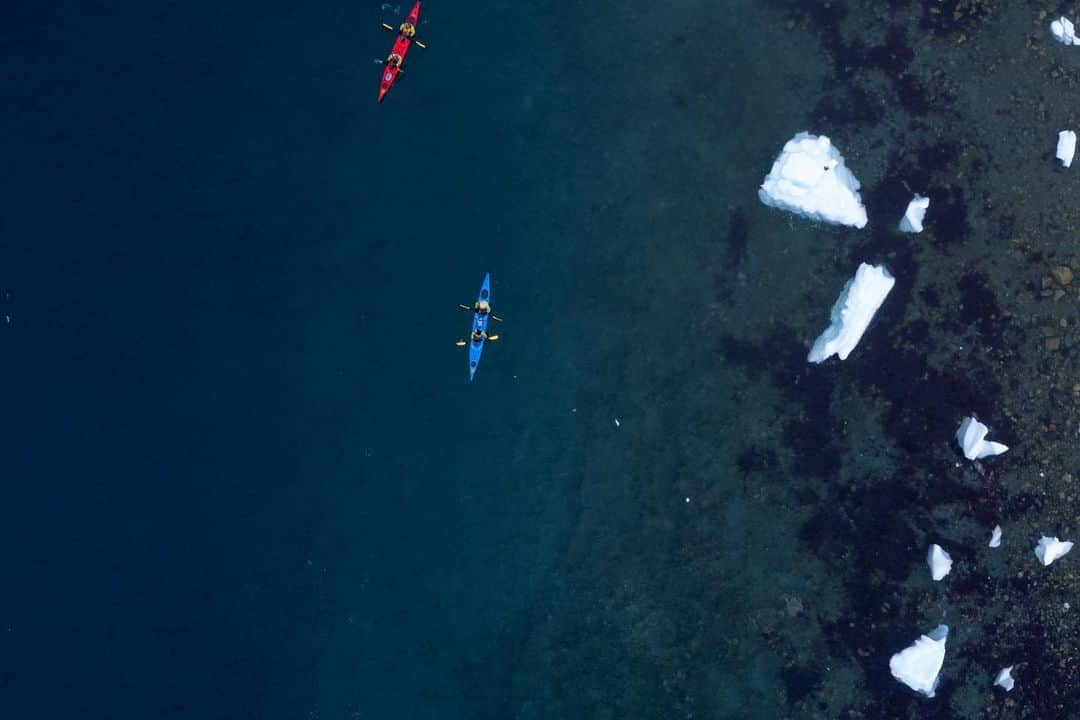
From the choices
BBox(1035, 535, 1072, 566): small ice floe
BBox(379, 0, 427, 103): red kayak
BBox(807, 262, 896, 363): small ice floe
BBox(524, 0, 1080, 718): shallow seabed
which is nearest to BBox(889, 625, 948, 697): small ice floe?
BBox(524, 0, 1080, 718): shallow seabed

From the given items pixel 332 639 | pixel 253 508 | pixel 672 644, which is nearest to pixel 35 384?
pixel 253 508

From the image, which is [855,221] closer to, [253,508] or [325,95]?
[325,95]

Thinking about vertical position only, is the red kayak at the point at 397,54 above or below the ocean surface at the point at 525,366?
above

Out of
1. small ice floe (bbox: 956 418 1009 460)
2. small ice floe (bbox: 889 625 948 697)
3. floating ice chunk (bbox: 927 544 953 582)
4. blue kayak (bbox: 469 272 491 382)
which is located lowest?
small ice floe (bbox: 889 625 948 697)

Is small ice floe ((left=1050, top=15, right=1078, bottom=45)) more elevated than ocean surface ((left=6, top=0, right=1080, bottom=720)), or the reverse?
small ice floe ((left=1050, top=15, right=1078, bottom=45))

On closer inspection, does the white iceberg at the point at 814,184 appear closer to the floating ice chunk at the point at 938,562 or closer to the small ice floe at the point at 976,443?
the small ice floe at the point at 976,443

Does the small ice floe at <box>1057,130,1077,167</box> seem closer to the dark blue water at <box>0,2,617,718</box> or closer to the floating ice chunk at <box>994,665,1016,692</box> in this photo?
the dark blue water at <box>0,2,617,718</box>

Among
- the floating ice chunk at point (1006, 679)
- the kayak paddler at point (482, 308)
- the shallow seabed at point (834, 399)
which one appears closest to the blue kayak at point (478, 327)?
the kayak paddler at point (482, 308)
